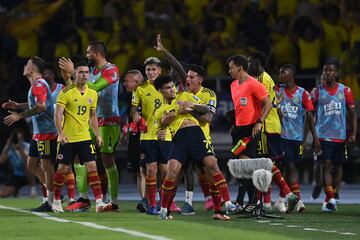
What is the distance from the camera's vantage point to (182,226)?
1588 centimetres

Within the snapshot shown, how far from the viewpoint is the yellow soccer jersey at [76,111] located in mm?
19141

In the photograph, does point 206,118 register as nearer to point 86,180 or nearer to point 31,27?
point 86,180

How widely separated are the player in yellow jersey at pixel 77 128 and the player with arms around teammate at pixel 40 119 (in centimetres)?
70

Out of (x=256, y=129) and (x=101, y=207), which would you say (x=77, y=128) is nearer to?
(x=101, y=207)

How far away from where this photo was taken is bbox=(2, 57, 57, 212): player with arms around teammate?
1981 cm

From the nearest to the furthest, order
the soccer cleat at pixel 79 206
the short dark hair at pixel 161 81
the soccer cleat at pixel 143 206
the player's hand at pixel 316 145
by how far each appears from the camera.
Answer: the short dark hair at pixel 161 81, the soccer cleat at pixel 79 206, the soccer cleat at pixel 143 206, the player's hand at pixel 316 145

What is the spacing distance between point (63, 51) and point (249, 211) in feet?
36.1

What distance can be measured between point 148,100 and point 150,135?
574 mm

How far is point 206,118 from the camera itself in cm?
1761

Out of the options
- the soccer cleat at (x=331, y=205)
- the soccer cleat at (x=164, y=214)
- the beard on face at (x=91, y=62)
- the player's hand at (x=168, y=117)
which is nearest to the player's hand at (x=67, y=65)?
the beard on face at (x=91, y=62)

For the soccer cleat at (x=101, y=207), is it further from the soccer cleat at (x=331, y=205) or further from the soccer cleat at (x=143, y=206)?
the soccer cleat at (x=331, y=205)

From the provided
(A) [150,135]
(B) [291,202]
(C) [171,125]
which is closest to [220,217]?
(C) [171,125]

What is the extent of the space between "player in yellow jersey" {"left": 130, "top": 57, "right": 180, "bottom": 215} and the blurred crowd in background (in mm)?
8497

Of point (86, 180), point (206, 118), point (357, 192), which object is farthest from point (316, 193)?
point (206, 118)
